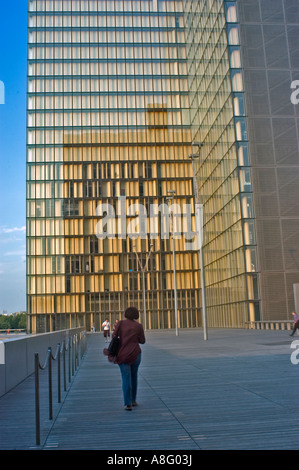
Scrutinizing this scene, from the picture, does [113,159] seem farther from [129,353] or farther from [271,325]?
[129,353]

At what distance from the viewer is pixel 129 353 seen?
8008mm

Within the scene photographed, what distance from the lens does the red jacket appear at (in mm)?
8008

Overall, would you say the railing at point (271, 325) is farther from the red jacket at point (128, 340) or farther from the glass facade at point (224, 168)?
the red jacket at point (128, 340)

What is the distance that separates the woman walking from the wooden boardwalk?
0.30 metres

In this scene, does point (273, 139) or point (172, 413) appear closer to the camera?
point (172, 413)

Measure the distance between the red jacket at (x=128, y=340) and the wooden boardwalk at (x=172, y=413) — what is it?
79cm

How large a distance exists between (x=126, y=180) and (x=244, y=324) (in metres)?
32.2

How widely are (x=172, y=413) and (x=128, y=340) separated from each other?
4.18ft

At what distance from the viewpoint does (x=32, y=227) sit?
6962cm

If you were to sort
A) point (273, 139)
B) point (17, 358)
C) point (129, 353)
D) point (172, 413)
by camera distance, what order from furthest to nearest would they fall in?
point (273, 139) → point (17, 358) → point (129, 353) → point (172, 413)

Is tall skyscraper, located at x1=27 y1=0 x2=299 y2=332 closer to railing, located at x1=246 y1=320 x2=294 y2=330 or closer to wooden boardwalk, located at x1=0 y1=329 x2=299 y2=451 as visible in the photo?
railing, located at x1=246 y1=320 x2=294 y2=330

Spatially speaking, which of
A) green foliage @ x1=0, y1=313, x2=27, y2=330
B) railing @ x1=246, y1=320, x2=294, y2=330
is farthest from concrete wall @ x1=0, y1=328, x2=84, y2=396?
green foliage @ x1=0, y1=313, x2=27, y2=330

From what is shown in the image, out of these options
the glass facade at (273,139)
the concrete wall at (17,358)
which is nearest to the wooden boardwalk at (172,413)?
the concrete wall at (17,358)

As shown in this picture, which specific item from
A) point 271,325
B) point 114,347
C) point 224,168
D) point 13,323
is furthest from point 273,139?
point 13,323
